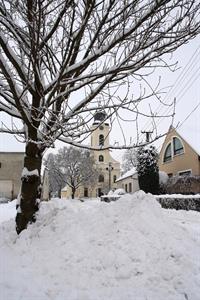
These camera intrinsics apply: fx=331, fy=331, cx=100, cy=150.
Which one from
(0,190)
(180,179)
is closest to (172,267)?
(180,179)

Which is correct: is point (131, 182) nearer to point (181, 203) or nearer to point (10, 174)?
point (10, 174)

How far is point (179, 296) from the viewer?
387cm

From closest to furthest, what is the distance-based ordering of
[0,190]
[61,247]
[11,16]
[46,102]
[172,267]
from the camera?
[172,267] < [61,247] < [11,16] < [46,102] < [0,190]

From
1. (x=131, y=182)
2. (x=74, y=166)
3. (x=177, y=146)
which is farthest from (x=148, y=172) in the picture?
(x=74, y=166)

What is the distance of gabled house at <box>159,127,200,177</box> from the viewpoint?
22.5 metres

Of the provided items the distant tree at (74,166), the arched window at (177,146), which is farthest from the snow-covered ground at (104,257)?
the distant tree at (74,166)

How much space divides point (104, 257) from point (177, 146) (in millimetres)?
22596

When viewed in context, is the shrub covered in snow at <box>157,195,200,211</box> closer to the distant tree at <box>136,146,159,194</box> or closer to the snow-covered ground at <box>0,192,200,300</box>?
the distant tree at <box>136,146,159,194</box>

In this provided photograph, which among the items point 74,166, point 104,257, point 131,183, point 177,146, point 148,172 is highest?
point 74,166

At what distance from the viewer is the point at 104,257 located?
468 centimetres

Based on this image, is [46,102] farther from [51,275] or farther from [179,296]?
[179,296]

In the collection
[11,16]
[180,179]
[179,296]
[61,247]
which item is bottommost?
[179,296]

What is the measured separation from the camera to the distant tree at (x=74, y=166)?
4634 cm

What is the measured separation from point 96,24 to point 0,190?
3136cm
